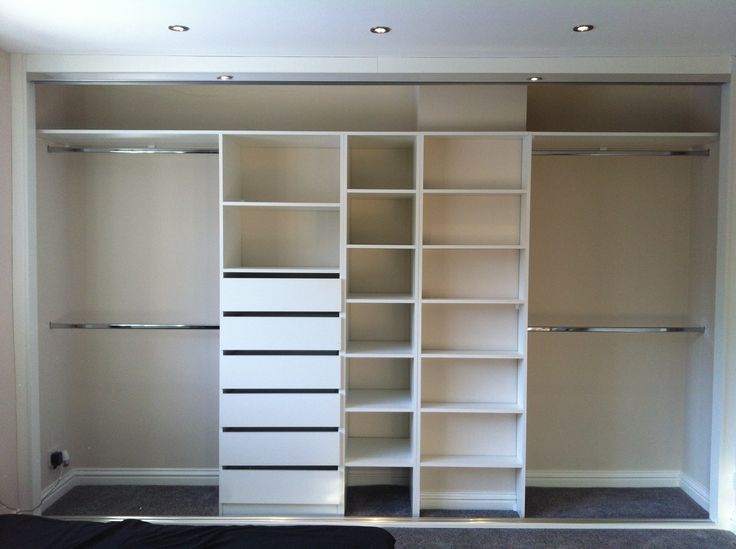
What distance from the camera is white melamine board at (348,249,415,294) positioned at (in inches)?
151

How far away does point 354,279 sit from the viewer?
12.6 ft

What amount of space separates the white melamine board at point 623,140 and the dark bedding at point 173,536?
2.28 meters

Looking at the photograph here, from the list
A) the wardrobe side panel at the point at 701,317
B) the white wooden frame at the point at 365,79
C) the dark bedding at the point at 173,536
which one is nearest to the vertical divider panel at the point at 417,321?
the white wooden frame at the point at 365,79

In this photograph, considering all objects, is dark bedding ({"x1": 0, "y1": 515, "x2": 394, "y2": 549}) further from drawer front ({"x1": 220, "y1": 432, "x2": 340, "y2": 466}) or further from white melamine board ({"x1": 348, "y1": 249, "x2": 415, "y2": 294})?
white melamine board ({"x1": 348, "y1": 249, "x2": 415, "y2": 294})

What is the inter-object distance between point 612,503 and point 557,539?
658 millimetres

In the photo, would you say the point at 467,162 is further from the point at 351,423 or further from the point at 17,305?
the point at 17,305

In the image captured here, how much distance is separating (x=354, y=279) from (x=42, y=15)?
7.06ft

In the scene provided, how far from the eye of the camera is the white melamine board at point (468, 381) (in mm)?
3562

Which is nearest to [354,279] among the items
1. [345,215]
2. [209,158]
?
→ [345,215]

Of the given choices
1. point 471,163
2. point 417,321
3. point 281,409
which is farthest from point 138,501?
point 471,163

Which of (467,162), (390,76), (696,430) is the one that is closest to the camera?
(390,76)

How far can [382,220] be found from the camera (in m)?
3.83

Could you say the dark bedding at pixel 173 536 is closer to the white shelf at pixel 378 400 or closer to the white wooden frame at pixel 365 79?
the white shelf at pixel 378 400

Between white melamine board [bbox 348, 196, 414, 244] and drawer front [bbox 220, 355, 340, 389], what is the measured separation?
871mm
